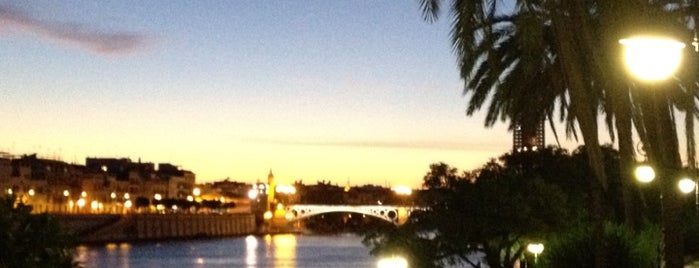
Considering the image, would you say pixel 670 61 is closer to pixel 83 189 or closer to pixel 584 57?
pixel 584 57

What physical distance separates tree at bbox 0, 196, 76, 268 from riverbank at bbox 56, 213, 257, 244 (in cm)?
11429

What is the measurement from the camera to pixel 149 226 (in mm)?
163625

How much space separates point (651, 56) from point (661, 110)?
10.7 ft

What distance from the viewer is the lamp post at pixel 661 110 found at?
10.1 meters

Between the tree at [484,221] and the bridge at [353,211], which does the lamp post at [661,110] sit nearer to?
the tree at [484,221]

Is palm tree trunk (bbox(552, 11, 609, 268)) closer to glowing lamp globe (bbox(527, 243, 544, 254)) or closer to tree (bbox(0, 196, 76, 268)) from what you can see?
glowing lamp globe (bbox(527, 243, 544, 254))

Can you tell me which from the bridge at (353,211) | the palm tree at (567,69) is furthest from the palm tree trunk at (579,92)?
the bridge at (353,211)

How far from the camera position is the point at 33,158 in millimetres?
182750

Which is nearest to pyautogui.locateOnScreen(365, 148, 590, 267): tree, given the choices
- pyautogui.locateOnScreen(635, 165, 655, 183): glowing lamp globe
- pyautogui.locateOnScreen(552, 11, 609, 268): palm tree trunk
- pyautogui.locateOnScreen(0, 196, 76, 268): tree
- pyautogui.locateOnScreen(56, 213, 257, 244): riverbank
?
pyautogui.locateOnScreen(552, 11, 609, 268): palm tree trunk

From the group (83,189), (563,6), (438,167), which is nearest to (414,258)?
(438,167)

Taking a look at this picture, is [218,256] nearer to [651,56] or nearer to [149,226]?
[149,226]

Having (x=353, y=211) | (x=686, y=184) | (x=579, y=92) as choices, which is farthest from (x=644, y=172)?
(x=353, y=211)

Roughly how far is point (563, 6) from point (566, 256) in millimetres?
4724

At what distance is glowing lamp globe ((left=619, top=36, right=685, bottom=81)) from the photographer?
10047mm
